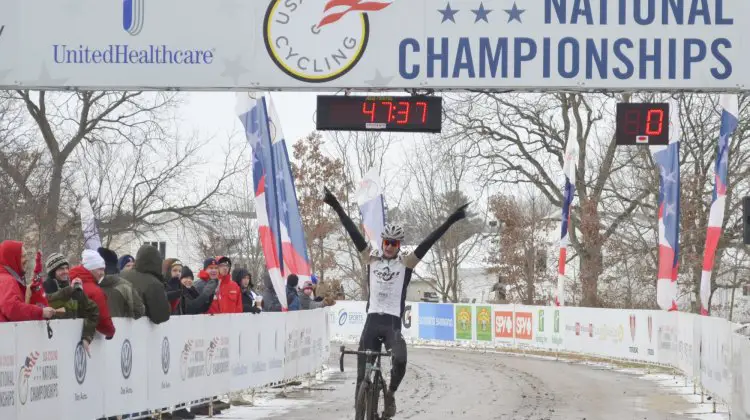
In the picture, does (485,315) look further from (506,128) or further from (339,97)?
(339,97)

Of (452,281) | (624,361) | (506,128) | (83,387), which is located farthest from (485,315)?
(452,281)

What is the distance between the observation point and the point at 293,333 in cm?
2155

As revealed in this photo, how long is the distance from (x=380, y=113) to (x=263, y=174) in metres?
3.85

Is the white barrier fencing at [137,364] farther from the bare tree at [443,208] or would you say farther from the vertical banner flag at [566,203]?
the bare tree at [443,208]

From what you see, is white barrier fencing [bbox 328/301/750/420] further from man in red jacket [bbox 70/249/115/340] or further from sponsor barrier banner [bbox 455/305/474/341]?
man in red jacket [bbox 70/249/115/340]

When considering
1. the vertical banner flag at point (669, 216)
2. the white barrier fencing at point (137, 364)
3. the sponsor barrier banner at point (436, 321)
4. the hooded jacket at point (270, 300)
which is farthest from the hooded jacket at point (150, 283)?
the sponsor barrier banner at point (436, 321)

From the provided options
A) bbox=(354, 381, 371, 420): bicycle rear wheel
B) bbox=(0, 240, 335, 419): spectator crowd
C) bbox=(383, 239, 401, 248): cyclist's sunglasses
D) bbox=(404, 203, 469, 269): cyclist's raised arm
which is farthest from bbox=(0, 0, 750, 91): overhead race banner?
bbox=(354, 381, 371, 420): bicycle rear wheel

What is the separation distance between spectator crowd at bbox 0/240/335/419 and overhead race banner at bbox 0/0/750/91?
3.15m

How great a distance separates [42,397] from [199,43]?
9297mm

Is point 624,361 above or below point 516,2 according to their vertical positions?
below

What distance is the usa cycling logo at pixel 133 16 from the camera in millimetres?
19531

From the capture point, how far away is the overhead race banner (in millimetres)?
18781

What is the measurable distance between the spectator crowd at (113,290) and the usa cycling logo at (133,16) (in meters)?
3.81

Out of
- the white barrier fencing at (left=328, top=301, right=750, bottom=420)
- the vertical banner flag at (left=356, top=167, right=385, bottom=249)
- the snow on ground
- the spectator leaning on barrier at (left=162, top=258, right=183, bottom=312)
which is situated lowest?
the snow on ground
